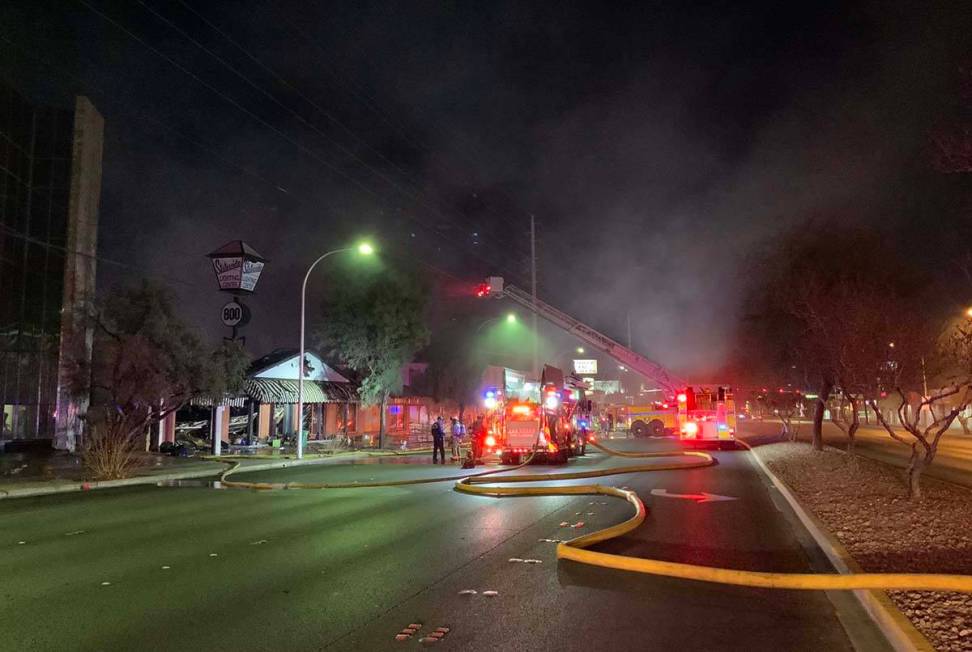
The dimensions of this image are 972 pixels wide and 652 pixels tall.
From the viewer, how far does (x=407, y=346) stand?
123 ft

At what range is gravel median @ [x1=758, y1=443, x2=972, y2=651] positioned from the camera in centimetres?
581

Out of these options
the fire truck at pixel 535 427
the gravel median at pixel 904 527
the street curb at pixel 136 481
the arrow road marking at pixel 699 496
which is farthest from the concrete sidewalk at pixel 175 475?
the gravel median at pixel 904 527

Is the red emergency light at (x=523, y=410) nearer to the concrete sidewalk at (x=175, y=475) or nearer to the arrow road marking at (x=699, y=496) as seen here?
the arrow road marking at (x=699, y=496)

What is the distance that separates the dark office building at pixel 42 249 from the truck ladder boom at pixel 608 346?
19.6m

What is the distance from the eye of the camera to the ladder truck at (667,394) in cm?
3162

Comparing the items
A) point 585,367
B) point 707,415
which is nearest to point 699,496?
point 707,415

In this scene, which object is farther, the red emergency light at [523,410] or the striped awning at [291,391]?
the striped awning at [291,391]

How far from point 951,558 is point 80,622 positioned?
900 cm

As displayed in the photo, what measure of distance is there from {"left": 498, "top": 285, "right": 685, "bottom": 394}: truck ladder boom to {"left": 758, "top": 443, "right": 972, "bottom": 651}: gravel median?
16625 millimetres

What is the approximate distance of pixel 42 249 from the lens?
97.8 feet

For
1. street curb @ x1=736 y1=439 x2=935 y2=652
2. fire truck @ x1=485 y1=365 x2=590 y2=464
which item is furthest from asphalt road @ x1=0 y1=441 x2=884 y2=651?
fire truck @ x1=485 y1=365 x2=590 y2=464

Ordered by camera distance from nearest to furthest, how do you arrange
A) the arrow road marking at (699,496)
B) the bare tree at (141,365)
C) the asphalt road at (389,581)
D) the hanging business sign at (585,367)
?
the asphalt road at (389,581), the arrow road marking at (699,496), the bare tree at (141,365), the hanging business sign at (585,367)

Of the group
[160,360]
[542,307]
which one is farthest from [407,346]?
[160,360]

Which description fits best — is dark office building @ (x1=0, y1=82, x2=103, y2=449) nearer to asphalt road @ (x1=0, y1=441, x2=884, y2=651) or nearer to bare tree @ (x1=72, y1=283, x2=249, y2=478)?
bare tree @ (x1=72, y1=283, x2=249, y2=478)
